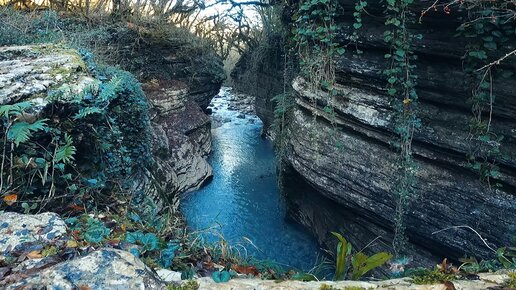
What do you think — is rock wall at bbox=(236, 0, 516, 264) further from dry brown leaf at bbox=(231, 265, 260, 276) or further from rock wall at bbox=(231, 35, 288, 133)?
rock wall at bbox=(231, 35, 288, 133)

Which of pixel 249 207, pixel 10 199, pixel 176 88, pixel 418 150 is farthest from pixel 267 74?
pixel 10 199

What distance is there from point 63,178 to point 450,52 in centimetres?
447

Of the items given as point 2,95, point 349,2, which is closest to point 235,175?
point 349,2

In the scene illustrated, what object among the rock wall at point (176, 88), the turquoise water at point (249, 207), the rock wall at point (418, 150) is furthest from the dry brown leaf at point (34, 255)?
the rock wall at point (176, 88)

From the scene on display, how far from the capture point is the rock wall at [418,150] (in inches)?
175

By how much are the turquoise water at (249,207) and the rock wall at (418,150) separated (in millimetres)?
1158

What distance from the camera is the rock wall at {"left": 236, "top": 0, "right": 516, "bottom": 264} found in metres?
4.43

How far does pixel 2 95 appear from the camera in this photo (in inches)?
127

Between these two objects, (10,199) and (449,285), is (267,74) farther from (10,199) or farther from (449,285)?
(449,285)

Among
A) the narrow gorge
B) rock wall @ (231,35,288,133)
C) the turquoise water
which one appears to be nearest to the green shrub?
the narrow gorge

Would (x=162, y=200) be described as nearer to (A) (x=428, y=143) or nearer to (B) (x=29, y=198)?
(B) (x=29, y=198)

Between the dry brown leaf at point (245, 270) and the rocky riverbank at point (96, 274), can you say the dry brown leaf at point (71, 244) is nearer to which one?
the rocky riverbank at point (96, 274)

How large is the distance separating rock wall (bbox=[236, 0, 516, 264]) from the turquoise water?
1158mm

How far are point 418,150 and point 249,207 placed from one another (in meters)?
4.94
